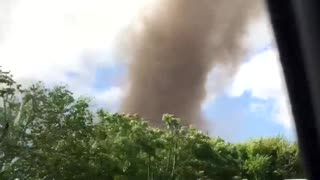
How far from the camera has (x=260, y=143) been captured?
78.6 feet

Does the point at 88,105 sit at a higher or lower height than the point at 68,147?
higher

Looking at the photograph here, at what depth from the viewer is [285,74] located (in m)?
1.11

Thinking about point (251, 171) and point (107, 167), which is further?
point (251, 171)

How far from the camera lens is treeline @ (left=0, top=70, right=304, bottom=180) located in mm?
17609

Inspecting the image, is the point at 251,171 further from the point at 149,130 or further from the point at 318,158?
the point at 318,158

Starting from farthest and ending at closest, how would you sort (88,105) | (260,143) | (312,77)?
(260,143), (88,105), (312,77)

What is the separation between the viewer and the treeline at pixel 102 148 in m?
17.6

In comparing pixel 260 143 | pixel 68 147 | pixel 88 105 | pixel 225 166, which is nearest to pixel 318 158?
pixel 68 147

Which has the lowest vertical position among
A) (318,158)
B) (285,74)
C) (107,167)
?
(318,158)

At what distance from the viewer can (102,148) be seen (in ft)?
62.8

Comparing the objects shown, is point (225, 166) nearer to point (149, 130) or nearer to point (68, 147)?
point (149, 130)

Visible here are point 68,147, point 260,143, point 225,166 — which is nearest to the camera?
point 68,147

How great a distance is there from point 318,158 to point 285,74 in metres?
0.17

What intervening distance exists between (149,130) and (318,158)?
19876 mm
